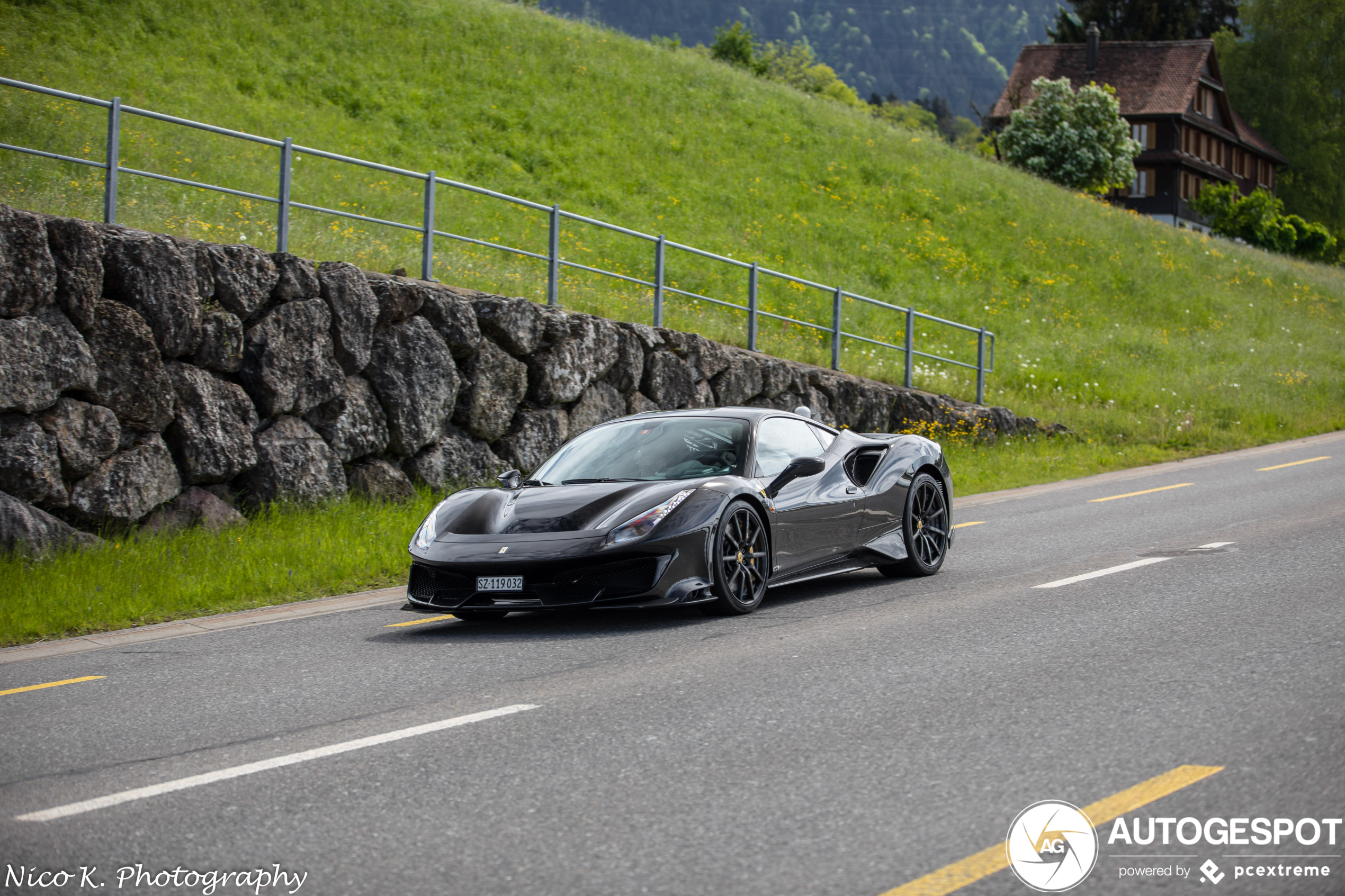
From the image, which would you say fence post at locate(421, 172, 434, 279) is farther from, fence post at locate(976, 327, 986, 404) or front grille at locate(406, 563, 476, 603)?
fence post at locate(976, 327, 986, 404)

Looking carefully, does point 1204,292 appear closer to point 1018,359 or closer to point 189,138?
point 1018,359

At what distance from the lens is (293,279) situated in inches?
501

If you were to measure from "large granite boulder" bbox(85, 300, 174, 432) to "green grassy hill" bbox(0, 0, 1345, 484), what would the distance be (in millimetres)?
2885

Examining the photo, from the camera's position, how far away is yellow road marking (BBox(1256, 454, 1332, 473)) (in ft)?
57.6

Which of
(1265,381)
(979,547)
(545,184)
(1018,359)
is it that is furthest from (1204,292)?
(979,547)

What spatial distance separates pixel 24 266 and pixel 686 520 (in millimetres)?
6260

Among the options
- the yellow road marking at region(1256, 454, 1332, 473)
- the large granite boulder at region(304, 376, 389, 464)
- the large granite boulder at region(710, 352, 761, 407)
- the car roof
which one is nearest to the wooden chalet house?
the yellow road marking at region(1256, 454, 1332, 473)

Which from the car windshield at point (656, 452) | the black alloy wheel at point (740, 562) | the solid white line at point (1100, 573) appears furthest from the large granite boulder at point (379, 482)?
the solid white line at point (1100, 573)

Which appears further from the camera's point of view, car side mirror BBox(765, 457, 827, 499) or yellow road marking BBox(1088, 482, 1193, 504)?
yellow road marking BBox(1088, 482, 1193, 504)

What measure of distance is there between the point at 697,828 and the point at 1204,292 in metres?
37.9

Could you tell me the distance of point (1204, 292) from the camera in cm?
3803

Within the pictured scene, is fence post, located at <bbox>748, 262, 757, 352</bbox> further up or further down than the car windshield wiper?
further up

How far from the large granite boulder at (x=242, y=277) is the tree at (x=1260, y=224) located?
54.1 meters

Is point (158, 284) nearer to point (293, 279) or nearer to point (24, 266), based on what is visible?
point (24, 266)
